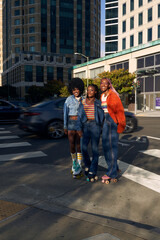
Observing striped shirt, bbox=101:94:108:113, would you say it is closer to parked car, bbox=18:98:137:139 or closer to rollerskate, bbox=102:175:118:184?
rollerskate, bbox=102:175:118:184

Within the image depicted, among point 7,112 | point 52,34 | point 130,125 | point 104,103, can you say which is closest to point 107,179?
point 104,103

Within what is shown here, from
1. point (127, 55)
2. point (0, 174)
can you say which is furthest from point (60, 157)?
point (127, 55)

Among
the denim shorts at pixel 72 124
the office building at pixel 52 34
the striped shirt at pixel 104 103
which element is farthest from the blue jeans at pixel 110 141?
the office building at pixel 52 34

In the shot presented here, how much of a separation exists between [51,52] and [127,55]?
5068cm

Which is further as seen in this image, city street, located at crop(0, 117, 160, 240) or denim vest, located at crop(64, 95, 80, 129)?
denim vest, located at crop(64, 95, 80, 129)

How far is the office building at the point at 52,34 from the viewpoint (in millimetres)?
82875

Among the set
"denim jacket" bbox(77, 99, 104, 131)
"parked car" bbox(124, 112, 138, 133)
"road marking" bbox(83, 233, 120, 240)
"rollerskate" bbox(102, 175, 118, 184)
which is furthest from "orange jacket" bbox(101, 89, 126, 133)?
"parked car" bbox(124, 112, 138, 133)

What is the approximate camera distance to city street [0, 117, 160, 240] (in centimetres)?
289

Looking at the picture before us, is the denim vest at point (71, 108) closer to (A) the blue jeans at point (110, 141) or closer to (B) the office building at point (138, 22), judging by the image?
(A) the blue jeans at point (110, 141)

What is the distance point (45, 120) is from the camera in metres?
9.74

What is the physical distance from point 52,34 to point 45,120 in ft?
276

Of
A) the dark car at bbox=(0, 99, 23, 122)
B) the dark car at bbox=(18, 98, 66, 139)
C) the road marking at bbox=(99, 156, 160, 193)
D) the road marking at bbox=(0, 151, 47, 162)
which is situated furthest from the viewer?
the dark car at bbox=(0, 99, 23, 122)

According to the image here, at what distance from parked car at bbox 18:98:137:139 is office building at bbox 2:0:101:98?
2853 inches

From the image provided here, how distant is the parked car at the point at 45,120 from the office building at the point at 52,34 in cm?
7246
